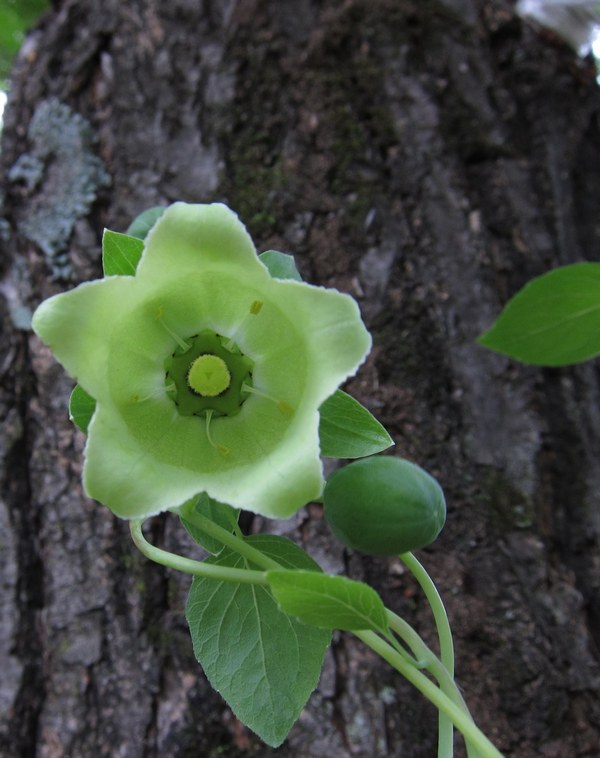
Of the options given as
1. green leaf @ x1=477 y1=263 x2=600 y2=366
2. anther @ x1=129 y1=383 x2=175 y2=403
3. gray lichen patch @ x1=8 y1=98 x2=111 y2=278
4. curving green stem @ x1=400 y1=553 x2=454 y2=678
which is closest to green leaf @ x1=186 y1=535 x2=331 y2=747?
curving green stem @ x1=400 y1=553 x2=454 y2=678

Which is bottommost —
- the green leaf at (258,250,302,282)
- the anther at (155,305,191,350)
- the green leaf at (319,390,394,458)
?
the anther at (155,305,191,350)

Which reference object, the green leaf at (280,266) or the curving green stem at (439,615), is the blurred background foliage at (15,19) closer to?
the green leaf at (280,266)

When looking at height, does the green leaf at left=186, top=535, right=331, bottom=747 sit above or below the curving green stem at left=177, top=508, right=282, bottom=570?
below

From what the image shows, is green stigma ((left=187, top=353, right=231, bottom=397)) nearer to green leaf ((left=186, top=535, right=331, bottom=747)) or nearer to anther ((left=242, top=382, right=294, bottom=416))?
anther ((left=242, top=382, right=294, bottom=416))

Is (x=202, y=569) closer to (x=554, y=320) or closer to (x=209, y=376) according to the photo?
(x=209, y=376)

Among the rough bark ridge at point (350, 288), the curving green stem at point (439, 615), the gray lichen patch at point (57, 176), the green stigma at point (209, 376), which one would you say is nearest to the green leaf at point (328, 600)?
the curving green stem at point (439, 615)
